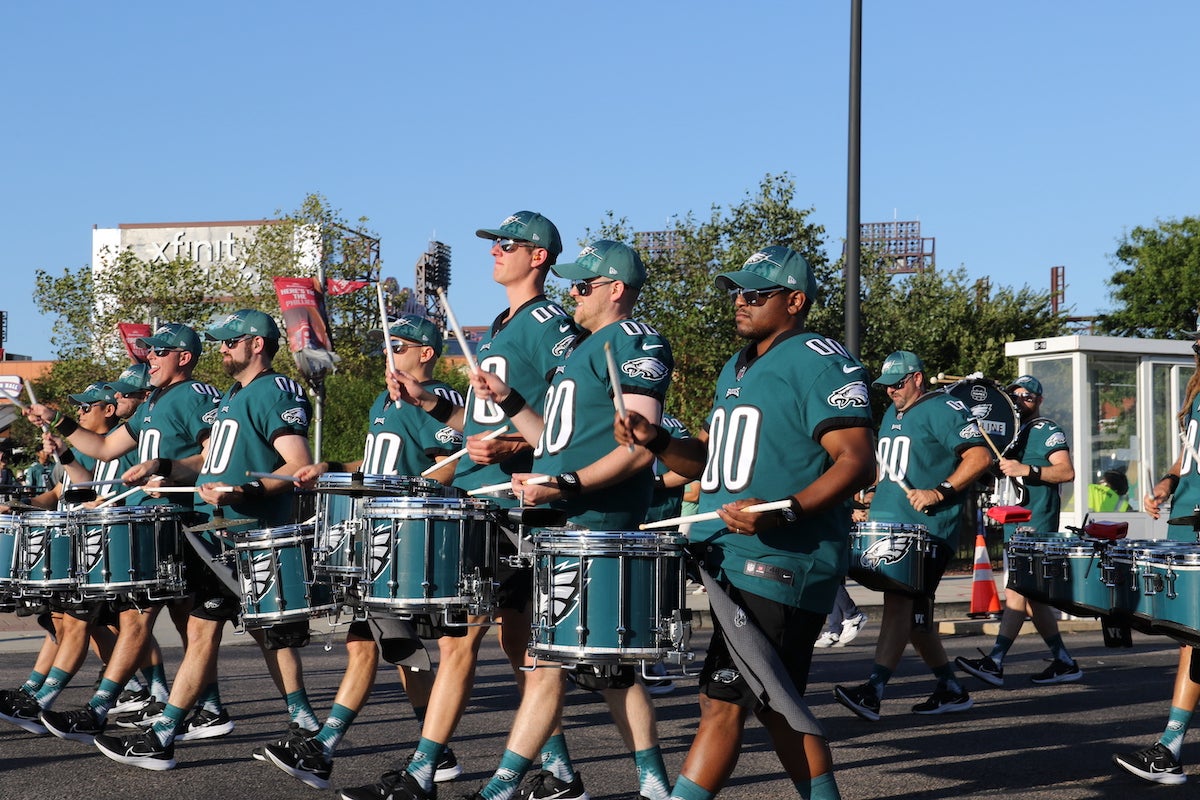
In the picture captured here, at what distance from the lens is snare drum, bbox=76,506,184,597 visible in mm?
7637

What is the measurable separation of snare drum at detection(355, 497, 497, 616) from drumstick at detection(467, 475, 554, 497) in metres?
0.30

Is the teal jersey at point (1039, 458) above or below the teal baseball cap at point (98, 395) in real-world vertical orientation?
below

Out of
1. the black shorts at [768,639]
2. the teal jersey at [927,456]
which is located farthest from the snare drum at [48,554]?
the teal jersey at [927,456]

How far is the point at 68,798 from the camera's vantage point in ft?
22.4

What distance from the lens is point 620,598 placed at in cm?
510

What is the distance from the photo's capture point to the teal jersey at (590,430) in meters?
5.91

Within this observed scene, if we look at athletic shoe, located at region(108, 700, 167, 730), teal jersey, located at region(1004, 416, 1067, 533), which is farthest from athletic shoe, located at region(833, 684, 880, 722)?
athletic shoe, located at region(108, 700, 167, 730)

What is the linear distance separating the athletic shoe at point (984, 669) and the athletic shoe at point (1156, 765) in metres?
3.53

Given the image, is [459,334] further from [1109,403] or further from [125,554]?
[1109,403]

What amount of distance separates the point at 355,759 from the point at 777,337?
371cm

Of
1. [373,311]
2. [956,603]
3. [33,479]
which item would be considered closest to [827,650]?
[956,603]

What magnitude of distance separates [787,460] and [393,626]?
199 centimetres

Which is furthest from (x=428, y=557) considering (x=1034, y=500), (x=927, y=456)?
(x=1034, y=500)

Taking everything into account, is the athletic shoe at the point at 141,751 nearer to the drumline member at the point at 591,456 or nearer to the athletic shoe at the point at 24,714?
the athletic shoe at the point at 24,714
